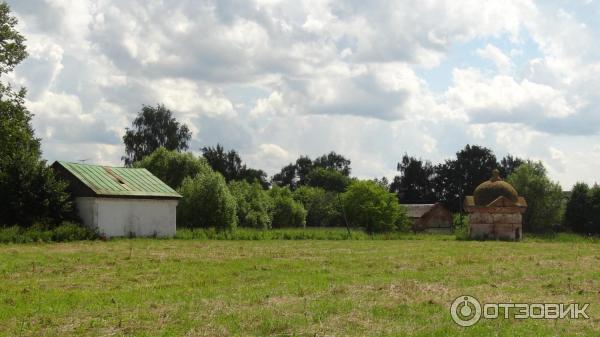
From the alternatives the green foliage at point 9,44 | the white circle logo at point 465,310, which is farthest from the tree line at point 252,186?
the white circle logo at point 465,310

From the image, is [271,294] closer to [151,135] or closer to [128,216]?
[128,216]

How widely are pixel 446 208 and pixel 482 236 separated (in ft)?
155

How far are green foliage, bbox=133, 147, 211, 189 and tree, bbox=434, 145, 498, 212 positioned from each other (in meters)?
46.8

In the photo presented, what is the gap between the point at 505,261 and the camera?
25219 millimetres

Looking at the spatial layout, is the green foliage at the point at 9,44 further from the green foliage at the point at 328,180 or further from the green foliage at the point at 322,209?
the green foliage at the point at 328,180

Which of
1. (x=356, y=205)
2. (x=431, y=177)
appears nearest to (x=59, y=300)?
(x=356, y=205)

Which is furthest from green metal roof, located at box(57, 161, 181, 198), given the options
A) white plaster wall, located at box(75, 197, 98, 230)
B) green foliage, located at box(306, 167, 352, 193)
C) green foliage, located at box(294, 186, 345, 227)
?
green foliage, located at box(306, 167, 352, 193)

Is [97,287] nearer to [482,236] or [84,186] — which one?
[84,186]

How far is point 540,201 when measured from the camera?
7494 cm

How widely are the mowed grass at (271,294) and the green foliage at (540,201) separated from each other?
5283cm

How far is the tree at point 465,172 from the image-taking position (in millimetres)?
101062

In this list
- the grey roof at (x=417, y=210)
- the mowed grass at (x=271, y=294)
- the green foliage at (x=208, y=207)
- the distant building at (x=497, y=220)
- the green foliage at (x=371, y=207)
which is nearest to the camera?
the mowed grass at (x=271, y=294)

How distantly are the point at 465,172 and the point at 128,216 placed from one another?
70.4 meters

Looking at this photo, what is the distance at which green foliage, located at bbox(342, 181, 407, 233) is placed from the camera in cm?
8000
